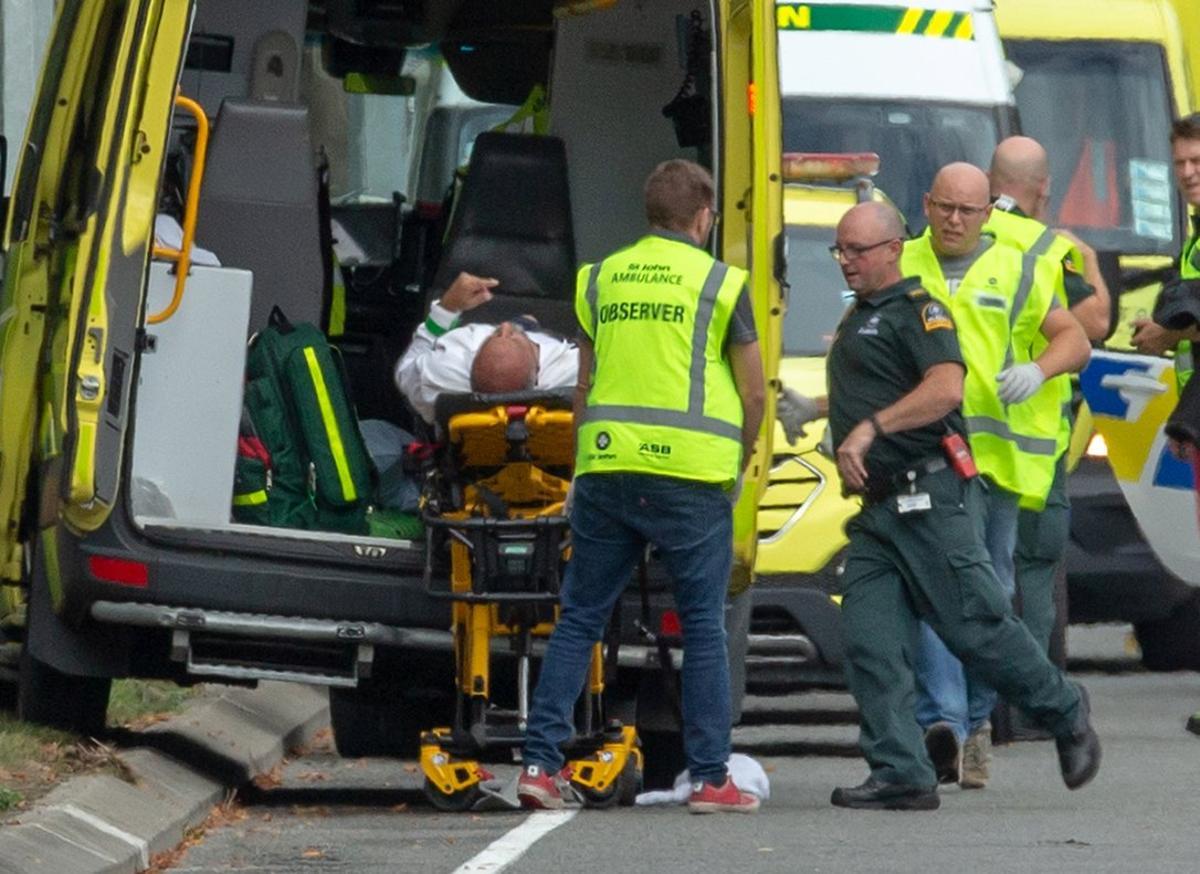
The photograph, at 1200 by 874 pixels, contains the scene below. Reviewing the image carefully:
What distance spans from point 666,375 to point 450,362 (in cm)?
77

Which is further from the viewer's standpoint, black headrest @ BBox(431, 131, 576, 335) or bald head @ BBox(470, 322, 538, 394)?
black headrest @ BBox(431, 131, 576, 335)

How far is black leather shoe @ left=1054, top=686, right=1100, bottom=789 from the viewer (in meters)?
9.41

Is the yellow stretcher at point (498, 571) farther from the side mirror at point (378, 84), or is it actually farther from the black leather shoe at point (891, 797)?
the side mirror at point (378, 84)

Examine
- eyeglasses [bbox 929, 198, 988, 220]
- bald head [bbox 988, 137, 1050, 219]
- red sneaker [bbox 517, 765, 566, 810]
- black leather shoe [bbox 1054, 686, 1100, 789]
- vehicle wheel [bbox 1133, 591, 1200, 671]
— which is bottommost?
vehicle wheel [bbox 1133, 591, 1200, 671]

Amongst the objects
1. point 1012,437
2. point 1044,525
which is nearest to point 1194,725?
point 1044,525

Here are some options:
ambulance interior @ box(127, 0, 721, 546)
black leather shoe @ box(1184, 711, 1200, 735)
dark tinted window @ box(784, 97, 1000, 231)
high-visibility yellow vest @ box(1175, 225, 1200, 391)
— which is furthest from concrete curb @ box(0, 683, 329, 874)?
dark tinted window @ box(784, 97, 1000, 231)

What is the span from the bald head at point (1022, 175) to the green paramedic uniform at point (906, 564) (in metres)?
1.43

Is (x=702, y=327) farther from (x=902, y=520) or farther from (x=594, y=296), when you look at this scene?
(x=902, y=520)

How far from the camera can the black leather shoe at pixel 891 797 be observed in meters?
9.27

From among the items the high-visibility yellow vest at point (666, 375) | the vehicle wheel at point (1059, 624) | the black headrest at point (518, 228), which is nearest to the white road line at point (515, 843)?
the high-visibility yellow vest at point (666, 375)

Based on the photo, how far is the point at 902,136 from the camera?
49.5 feet

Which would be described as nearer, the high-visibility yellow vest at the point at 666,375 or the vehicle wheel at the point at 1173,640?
the high-visibility yellow vest at the point at 666,375

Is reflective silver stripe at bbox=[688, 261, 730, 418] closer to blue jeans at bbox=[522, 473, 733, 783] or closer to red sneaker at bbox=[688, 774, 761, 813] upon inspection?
blue jeans at bbox=[522, 473, 733, 783]

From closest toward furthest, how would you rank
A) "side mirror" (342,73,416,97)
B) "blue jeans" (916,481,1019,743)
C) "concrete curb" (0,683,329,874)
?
1. "concrete curb" (0,683,329,874)
2. "blue jeans" (916,481,1019,743)
3. "side mirror" (342,73,416,97)
